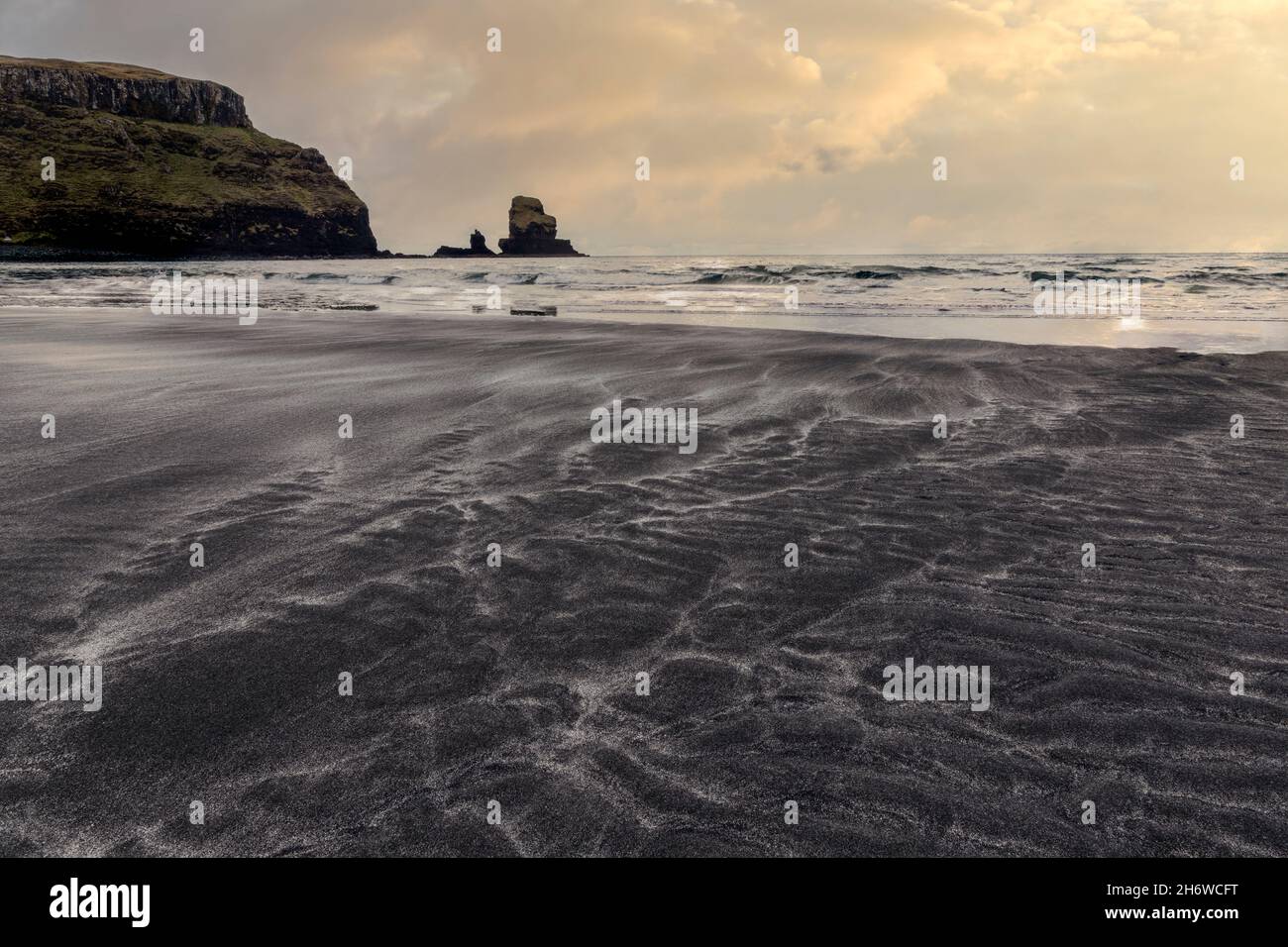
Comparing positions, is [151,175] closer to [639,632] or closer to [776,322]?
[776,322]

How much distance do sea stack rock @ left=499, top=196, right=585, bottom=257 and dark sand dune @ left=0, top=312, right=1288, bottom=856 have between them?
573ft

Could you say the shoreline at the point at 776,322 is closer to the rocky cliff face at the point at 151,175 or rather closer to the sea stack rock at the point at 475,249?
the rocky cliff face at the point at 151,175

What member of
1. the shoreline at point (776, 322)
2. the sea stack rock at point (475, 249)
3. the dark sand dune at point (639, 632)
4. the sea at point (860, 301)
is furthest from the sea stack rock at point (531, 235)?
the dark sand dune at point (639, 632)

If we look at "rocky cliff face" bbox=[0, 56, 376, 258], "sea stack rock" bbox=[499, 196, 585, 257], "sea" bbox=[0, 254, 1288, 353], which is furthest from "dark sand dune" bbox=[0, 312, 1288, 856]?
"sea stack rock" bbox=[499, 196, 585, 257]

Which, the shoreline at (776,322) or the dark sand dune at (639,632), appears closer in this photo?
the dark sand dune at (639,632)

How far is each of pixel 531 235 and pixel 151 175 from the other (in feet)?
250

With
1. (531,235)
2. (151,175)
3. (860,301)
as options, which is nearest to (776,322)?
(860,301)

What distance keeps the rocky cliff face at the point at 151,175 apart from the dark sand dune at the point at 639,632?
116521mm

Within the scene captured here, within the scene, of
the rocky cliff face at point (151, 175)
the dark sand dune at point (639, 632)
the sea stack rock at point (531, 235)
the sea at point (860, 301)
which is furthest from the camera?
the sea stack rock at point (531, 235)

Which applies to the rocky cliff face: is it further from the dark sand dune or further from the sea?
the dark sand dune

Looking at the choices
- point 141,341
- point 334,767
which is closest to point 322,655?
point 334,767

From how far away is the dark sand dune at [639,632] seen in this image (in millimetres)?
2846
